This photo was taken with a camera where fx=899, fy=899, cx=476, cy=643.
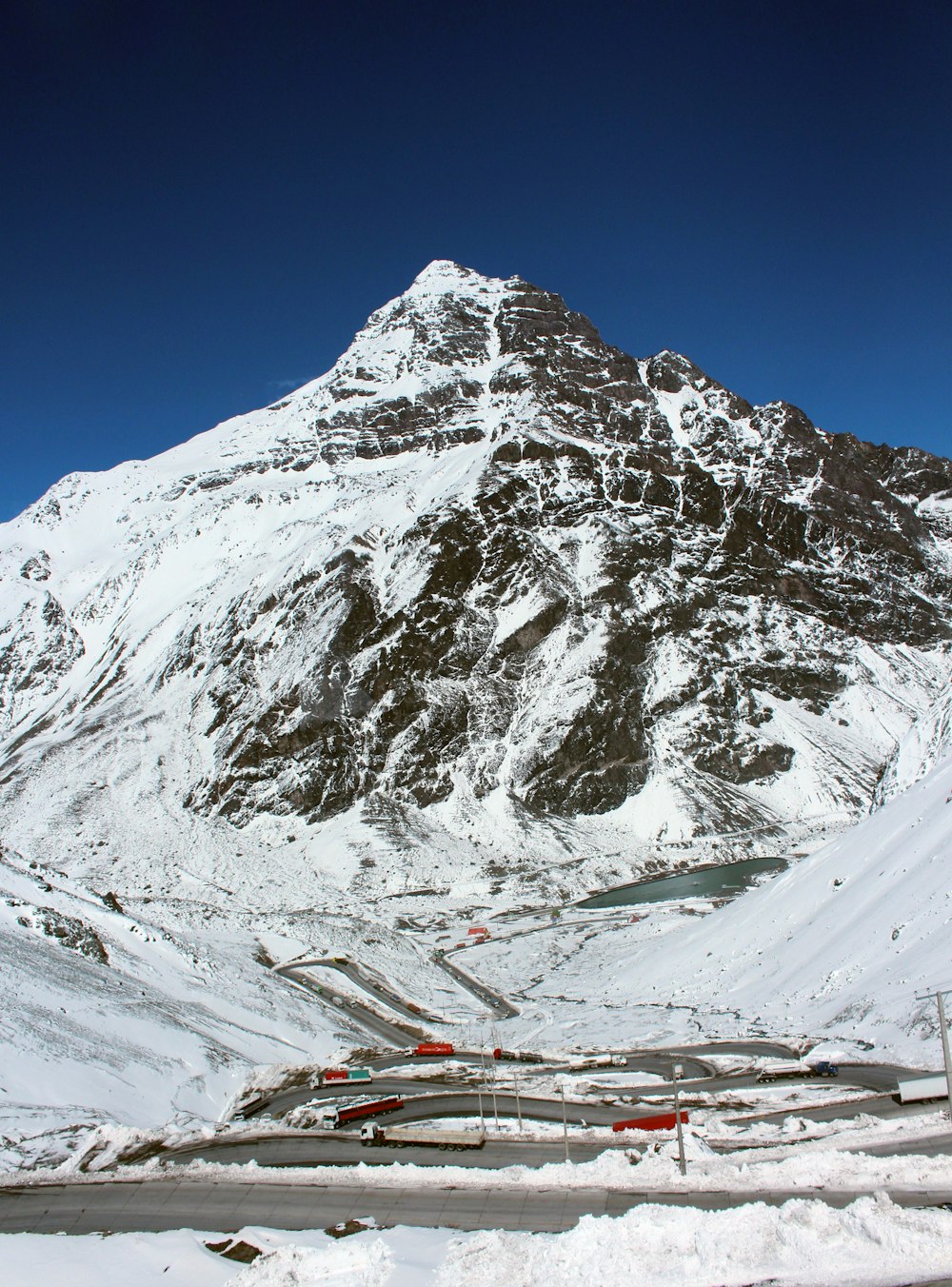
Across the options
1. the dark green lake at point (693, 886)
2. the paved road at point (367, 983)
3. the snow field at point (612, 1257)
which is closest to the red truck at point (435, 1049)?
the paved road at point (367, 983)

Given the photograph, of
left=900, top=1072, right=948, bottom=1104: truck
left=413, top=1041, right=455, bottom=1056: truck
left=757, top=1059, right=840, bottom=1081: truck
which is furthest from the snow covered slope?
left=413, top=1041, right=455, bottom=1056: truck

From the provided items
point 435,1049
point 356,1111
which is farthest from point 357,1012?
point 356,1111

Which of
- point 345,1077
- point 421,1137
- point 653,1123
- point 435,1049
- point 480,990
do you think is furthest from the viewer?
point 480,990

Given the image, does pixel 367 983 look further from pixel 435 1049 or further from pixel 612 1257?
pixel 612 1257

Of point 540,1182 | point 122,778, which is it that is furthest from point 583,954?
point 122,778

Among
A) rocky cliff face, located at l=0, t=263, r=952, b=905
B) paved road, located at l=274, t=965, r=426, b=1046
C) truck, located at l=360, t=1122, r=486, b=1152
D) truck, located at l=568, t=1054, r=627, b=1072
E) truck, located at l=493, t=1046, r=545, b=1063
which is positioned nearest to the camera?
truck, located at l=360, t=1122, r=486, b=1152

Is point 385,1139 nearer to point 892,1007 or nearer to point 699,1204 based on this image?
point 699,1204

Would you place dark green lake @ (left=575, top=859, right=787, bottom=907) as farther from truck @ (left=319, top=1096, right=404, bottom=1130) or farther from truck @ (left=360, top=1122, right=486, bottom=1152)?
truck @ (left=360, top=1122, right=486, bottom=1152)
